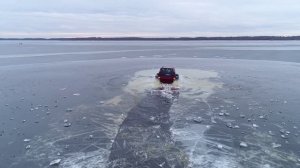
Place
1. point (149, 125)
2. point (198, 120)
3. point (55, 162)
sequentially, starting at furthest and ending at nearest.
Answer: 1. point (198, 120)
2. point (149, 125)
3. point (55, 162)

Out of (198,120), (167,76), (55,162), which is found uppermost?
(167,76)

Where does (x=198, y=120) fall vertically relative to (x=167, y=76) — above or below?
below

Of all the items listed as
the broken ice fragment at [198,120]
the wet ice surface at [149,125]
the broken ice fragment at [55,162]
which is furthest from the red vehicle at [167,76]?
the broken ice fragment at [55,162]

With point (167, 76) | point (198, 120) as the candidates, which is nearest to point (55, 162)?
point (198, 120)

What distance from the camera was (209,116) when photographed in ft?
62.4

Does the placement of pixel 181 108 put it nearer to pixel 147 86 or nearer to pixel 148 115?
pixel 148 115

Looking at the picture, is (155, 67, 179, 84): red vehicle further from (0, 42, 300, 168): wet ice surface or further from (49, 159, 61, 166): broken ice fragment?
(49, 159, 61, 166): broken ice fragment

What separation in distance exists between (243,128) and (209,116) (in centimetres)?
255

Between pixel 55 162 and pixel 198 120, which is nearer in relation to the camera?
pixel 55 162

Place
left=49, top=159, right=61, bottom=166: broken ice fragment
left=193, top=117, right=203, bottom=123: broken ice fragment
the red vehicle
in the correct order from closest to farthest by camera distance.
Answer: left=49, top=159, right=61, bottom=166: broken ice fragment
left=193, top=117, right=203, bottom=123: broken ice fragment
the red vehicle

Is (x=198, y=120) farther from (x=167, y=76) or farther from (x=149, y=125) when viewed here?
(x=167, y=76)

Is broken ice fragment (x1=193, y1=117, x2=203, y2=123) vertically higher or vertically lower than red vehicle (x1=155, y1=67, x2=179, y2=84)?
lower

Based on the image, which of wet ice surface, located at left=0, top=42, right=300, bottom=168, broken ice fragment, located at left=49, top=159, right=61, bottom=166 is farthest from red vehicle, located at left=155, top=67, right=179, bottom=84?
broken ice fragment, located at left=49, top=159, right=61, bottom=166

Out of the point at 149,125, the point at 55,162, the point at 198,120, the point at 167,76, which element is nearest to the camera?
the point at 55,162
